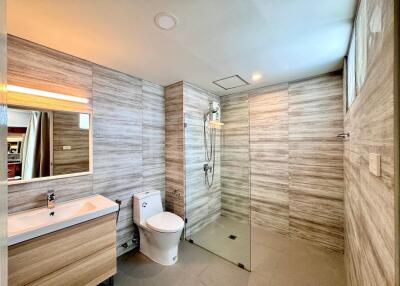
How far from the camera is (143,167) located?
A: 2516 millimetres

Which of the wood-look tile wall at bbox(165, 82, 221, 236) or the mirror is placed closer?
the mirror

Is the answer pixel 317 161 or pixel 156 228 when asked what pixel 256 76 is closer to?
pixel 317 161

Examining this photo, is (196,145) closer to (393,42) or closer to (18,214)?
(18,214)

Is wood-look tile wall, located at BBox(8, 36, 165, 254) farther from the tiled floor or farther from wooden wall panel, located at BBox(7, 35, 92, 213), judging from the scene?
the tiled floor

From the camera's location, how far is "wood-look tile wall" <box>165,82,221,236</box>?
103 inches

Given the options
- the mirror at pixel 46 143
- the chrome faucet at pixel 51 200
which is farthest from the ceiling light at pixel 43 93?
the chrome faucet at pixel 51 200

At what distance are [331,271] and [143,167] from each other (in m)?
2.60

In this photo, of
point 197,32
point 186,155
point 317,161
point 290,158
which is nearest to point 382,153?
point 197,32

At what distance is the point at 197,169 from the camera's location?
2.85m

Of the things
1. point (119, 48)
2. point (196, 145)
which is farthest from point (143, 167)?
point (119, 48)

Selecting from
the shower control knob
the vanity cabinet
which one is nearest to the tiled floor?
the vanity cabinet

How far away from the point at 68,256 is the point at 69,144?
1.10 meters

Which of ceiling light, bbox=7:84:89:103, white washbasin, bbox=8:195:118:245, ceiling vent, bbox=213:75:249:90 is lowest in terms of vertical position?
white washbasin, bbox=8:195:118:245

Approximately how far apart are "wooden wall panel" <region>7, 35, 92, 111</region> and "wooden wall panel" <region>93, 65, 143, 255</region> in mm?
140
